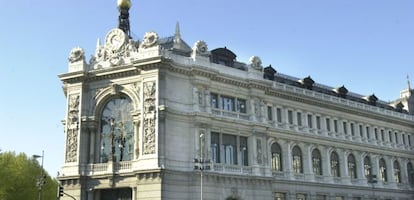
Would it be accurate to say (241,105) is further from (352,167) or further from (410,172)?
(410,172)

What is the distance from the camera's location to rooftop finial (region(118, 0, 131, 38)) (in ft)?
200

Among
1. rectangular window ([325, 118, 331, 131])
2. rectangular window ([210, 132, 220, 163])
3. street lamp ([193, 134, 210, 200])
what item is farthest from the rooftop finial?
rectangular window ([325, 118, 331, 131])

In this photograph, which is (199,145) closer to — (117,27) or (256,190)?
(256,190)

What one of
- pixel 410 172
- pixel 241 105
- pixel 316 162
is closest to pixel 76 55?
pixel 241 105

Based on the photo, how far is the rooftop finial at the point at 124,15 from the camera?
60.8 meters

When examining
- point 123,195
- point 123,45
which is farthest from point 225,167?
point 123,45

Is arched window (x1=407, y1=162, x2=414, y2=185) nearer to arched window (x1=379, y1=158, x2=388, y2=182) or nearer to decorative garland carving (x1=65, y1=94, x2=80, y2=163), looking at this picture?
arched window (x1=379, y1=158, x2=388, y2=182)

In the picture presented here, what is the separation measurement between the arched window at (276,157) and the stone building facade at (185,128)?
0.37ft

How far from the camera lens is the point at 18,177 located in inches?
2800

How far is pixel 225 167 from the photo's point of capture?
181ft

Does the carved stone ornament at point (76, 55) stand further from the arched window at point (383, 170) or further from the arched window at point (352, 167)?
the arched window at point (383, 170)

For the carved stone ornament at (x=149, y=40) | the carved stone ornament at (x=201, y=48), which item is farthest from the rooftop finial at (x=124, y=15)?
the carved stone ornament at (x=201, y=48)

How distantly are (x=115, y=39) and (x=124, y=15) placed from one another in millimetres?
5284

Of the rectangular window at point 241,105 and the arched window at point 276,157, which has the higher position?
the rectangular window at point 241,105
